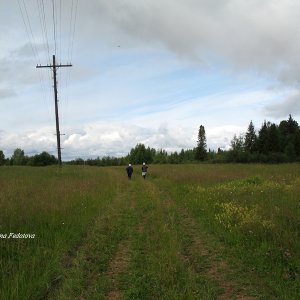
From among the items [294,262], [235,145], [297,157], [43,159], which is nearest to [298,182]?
[294,262]

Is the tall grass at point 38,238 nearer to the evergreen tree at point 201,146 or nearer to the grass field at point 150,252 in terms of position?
the grass field at point 150,252

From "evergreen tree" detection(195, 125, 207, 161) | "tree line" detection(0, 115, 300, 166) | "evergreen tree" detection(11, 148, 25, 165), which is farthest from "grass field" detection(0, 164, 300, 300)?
"evergreen tree" detection(11, 148, 25, 165)

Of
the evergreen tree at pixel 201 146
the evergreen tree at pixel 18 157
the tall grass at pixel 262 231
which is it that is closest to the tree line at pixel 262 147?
the evergreen tree at pixel 201 146

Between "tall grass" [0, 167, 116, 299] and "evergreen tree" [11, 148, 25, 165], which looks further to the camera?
"evergreen tree" [11, 148, 25, 165]

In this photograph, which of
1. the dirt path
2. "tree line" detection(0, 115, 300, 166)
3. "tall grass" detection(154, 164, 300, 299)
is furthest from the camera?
"tree line" detection(0, 115, 300, 166)

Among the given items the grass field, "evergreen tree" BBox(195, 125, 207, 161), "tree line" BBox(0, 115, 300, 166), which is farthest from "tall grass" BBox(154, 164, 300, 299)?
"evergreen tree" BBox(195, 125, 207, 161)

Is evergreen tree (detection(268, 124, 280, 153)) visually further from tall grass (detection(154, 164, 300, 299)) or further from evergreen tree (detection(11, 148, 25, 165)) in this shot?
evergreen tree (detection(11, 148, 25, 165))

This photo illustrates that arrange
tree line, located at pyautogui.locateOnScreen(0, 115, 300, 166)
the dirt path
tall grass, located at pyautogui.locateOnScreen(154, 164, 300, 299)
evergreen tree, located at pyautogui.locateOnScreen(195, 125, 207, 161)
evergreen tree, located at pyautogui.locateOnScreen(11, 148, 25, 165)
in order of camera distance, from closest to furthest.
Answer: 1. the dirt path
2. tall grass, located at pyautogui.locateOnScreen(154, 164, 300, 299)
3. tree line, located at pyautogui.locateOnScreen(0, 115, 300, 166)
4. evergreen tree, located at pyautogui.locateOnScreen(195, 125, 207, 161)
5. evergreen tree, located at pyautogui.locateOnScreen(11, 148, 25, 165)

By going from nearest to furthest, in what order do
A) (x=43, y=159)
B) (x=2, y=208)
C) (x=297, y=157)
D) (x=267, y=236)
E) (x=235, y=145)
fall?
(x=267, y=236) < (x=2, y=208) < (x=297, y=157) < (x=43, y=159) < (x=235, y=145)

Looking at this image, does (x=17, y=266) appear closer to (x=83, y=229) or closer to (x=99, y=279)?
(x=99, y=279)

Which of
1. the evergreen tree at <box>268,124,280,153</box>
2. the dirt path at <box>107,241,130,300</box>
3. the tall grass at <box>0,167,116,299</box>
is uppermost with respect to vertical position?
the evergreen tree at <box>268,124,280,153</box>

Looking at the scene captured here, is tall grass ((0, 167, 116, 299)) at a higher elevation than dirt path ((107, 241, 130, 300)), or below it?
higher

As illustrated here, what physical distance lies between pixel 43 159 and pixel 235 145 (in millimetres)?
62805

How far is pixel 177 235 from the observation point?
29.7ft
